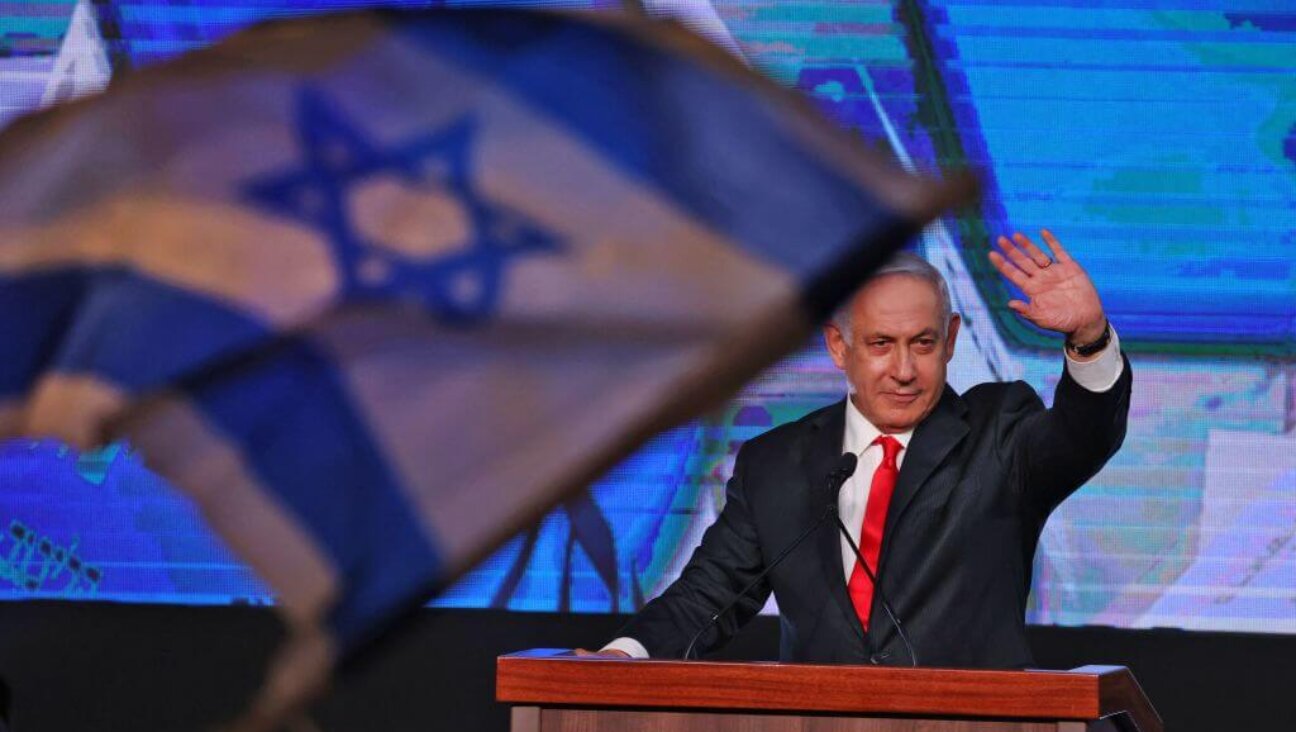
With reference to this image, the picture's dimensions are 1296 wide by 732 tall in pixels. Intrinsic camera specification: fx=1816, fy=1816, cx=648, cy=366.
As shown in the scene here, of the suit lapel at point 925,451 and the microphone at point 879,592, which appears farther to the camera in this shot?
the suit lapel at point 925,451

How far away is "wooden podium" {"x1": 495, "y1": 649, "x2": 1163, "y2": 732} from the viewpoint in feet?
6.40

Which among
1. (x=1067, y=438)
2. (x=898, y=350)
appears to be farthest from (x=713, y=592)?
(x=1067, y=438)

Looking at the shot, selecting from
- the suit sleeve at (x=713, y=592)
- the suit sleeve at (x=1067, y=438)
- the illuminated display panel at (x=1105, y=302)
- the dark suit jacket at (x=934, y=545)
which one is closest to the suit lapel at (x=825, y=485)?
the dark suit jacket at (x=934, y=545)

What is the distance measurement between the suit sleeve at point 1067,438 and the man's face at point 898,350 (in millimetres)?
157

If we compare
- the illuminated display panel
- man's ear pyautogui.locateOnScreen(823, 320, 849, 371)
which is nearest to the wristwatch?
man's ear pyautogui.locateOnScreen(823, 320, 849, 371)

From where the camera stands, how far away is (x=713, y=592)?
2660 mm

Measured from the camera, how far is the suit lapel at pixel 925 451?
260 centimetres

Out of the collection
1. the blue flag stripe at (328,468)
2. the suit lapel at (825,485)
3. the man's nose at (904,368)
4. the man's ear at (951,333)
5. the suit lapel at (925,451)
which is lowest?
the suit lapel at (825,485)

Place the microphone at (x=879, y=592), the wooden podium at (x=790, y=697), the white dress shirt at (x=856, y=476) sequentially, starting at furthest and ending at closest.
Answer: the white dress shirt at (x=856, y=476) → the microphone at (x=879, y=592) → the wooden podium at (x=790, y=697)

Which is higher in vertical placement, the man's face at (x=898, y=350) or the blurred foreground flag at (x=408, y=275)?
the blurred foreground flag at (x=408, y=275)

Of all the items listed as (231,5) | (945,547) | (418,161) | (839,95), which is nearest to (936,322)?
(945,547)

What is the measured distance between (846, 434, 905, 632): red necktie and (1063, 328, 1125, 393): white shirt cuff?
36cm

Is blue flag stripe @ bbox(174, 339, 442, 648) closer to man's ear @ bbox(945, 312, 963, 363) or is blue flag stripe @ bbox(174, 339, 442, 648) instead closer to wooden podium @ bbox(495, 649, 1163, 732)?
wooden podium @ bbox(495, 649, 1163, 732)

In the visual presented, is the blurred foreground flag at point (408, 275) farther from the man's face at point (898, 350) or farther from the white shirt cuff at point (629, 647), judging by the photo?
the man's face at point (898, 350)
